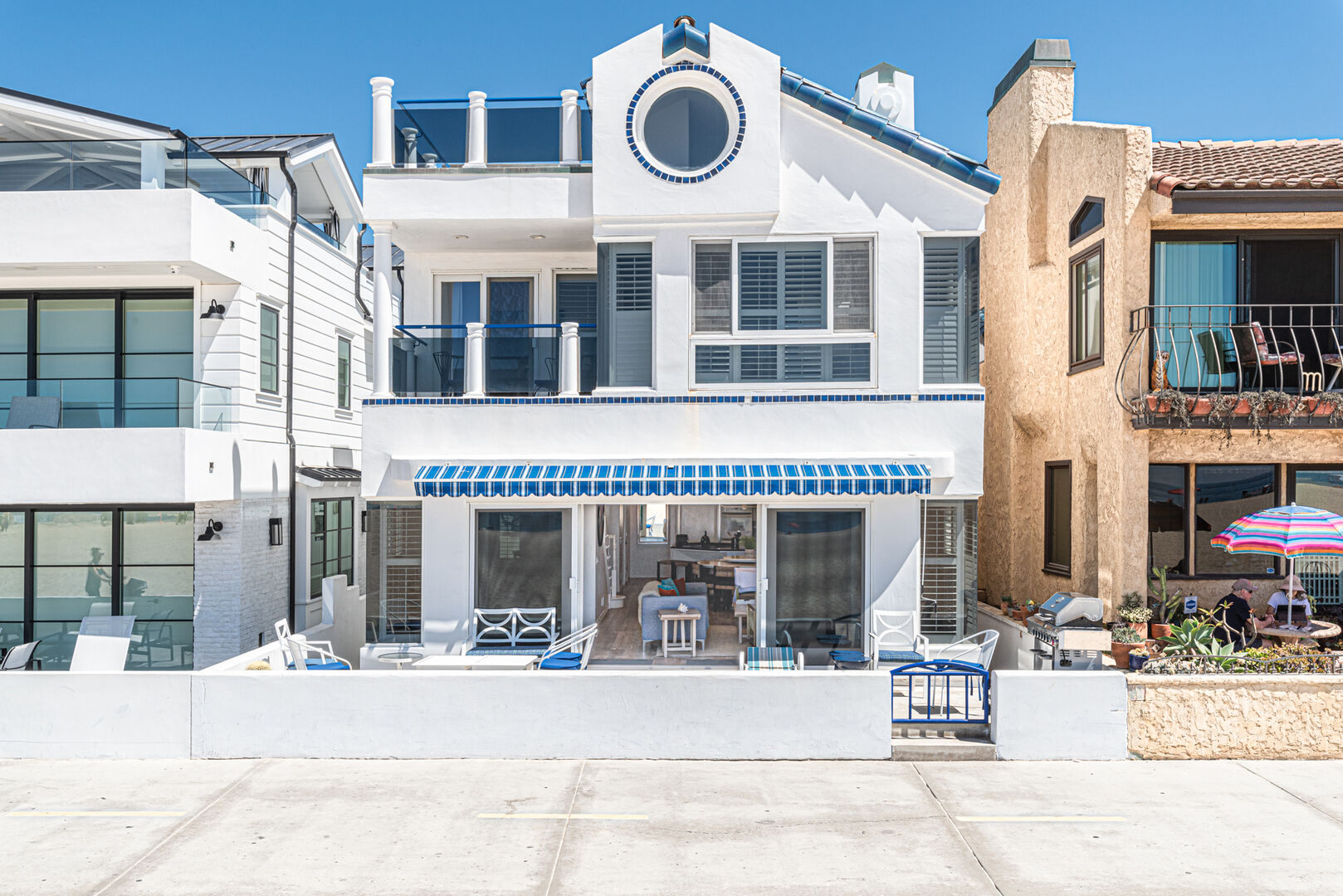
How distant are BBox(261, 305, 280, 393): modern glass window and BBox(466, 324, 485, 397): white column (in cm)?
585

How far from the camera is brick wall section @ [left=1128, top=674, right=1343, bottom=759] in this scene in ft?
39.4

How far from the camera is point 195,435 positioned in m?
16.0

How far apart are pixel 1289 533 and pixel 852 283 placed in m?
7.94

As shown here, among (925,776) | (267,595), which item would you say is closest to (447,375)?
(267,595)

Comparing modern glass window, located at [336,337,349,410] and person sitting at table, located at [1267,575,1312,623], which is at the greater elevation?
modern glass window, located at [336,337,349,410]

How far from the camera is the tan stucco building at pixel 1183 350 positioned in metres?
15.5

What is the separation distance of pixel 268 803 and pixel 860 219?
41.4 ft

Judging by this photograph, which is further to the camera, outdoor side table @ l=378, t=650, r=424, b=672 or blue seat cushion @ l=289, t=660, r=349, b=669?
outdoor side table @ l=378, t=650, r=424, b=672

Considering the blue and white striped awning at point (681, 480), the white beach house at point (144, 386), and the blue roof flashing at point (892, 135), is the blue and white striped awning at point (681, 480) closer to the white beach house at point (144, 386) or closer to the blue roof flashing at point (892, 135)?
the blue roof flashing at point (892, 135)

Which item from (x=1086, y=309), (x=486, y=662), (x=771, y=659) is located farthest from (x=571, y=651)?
(x=1086, y=309)

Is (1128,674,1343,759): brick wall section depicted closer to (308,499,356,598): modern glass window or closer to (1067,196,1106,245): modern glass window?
(1067,196,1106,245): modern glass window

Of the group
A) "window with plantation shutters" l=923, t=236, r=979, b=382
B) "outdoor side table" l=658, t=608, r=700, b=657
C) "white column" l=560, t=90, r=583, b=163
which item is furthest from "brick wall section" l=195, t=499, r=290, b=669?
"window with plantation shutters" l=923, t=236, r=979, b=382

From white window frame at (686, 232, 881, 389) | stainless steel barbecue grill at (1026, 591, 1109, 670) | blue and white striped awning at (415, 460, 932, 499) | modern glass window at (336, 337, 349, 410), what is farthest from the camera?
modern glass window at (336, 337, 349, 410)

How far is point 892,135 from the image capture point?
15180 mm
